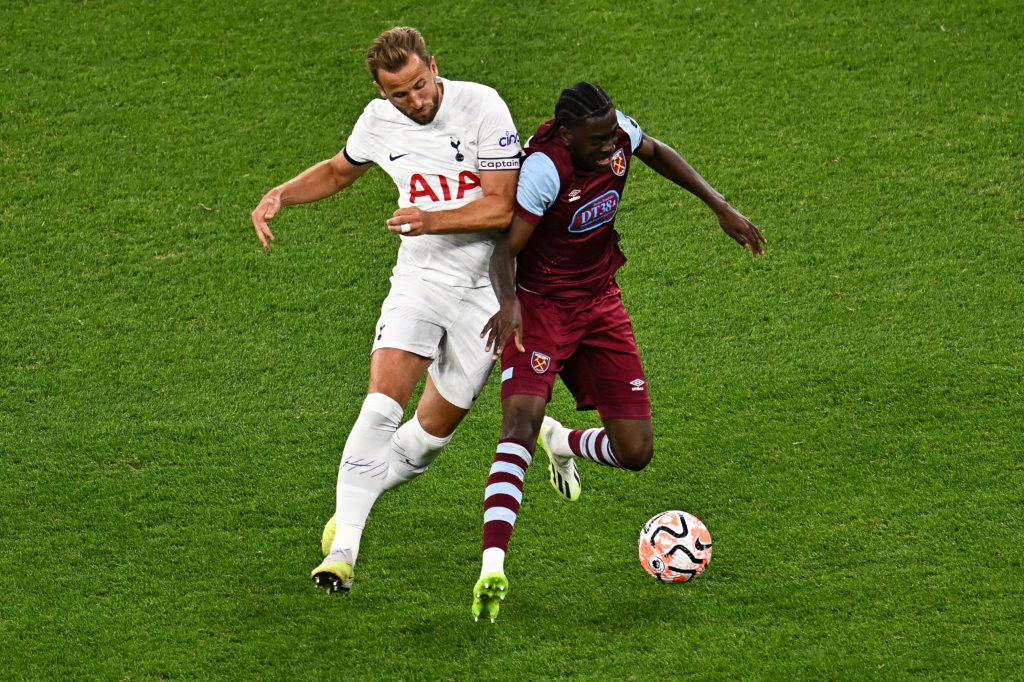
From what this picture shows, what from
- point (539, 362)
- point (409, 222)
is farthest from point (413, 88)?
point (539, 362)

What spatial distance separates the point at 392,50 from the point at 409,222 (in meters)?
0.70

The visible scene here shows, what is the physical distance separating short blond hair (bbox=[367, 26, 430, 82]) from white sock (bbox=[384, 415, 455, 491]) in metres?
1.62

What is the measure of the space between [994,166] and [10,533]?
675 cm

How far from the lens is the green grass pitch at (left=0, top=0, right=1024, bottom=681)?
5.46 metres

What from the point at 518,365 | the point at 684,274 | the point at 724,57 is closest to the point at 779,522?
the point at 518,365

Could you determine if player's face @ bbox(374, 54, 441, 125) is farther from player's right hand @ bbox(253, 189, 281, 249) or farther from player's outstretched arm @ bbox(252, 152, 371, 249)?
player's right hand @ bbox(253, 189, 281, 249)

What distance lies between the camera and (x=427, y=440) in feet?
18.3

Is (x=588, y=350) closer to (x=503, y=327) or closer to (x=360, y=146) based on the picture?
(x=503, y=327)

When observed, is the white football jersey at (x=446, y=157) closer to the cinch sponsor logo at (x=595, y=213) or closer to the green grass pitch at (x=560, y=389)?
the cinch sponsor logo at (x=595, y=213)

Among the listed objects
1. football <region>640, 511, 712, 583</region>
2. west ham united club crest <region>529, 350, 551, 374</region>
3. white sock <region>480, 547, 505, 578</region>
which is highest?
west ham united club crest <region>529, 350, 551, 374</region>

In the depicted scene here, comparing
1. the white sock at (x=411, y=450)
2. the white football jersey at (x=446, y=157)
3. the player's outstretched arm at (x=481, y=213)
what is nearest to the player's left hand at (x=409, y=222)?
the player's outstretched arm at (x=481, y=213)

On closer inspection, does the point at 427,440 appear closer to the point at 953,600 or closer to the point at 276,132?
the point at 953,600

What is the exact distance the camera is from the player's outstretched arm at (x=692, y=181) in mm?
5531

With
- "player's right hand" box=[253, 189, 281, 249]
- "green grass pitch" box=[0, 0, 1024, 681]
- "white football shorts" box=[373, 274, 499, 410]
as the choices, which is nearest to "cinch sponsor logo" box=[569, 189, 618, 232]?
"white football shorts" box=[373, 274, 499, 410]
